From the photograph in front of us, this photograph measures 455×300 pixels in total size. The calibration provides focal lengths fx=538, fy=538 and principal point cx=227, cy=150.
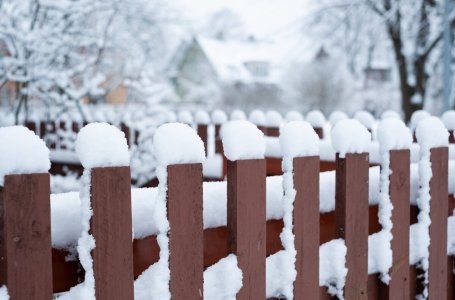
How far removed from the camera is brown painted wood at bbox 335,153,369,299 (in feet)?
5.10

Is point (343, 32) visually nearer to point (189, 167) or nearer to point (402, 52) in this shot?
point (402, 52)

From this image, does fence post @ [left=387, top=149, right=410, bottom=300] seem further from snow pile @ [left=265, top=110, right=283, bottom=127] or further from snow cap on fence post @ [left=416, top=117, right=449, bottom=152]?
snow pile @ [left=265, top=110, right=283, bottom=127]

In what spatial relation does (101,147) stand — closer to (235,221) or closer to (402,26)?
A: (235,221)

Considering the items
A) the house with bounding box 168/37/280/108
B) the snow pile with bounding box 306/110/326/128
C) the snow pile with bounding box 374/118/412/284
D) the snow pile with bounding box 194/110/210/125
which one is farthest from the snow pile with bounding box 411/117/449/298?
the house with bounding box 168/37/280/108

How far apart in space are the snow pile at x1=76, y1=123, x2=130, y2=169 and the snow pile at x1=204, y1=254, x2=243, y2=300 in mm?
394

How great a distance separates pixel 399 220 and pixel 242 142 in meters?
0.71

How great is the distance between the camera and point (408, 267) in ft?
5.86

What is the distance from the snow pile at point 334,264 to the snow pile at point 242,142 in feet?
1.44

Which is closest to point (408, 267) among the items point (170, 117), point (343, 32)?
point (170, 117)

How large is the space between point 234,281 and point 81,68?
14.8 ft

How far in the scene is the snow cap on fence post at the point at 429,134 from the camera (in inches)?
71.0

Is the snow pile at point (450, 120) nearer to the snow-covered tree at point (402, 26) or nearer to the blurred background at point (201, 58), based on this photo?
the blurred background at point (201, 58)

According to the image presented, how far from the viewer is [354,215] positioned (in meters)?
1.59

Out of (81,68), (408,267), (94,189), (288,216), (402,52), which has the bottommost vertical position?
(408,267)
